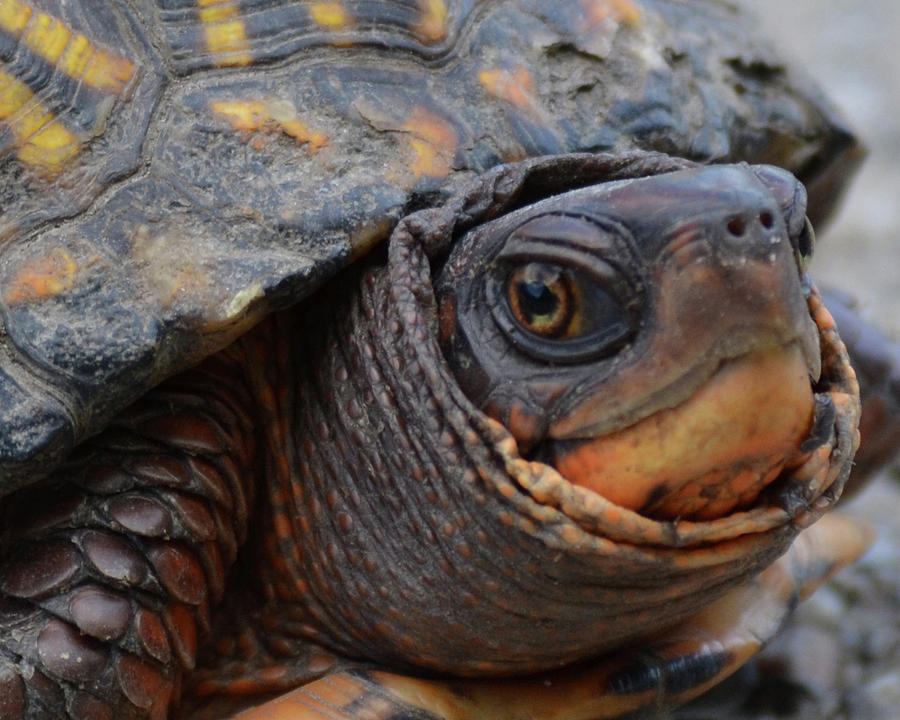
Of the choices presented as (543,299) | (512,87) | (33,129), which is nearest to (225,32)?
(33,129)

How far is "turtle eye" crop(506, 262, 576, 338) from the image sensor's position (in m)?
1.51

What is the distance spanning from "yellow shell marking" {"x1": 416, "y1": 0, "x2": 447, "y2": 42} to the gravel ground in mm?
1233

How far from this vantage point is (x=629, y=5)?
82.2 inches

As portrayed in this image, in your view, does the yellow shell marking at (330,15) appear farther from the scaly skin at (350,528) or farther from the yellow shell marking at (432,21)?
the scaly skin at (350,528)

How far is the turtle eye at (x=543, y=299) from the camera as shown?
1.51 metres

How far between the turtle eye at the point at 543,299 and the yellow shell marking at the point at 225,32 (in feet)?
1.87

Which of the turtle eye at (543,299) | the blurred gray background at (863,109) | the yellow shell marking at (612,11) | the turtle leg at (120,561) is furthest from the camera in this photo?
the blurred gray background at (863,109)

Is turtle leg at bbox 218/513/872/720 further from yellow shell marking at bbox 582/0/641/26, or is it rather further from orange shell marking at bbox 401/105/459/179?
yellow shell marking at bbox 582/0/641/26

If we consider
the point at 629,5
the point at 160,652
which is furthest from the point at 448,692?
the point at 629,5

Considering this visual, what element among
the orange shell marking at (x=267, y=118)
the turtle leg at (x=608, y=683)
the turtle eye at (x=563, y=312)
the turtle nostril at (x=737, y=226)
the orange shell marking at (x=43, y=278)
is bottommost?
the turtle leg at (x=608, y=683)

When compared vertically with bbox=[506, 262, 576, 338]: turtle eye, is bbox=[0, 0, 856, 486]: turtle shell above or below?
above

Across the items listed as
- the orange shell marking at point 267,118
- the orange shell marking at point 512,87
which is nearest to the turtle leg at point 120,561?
the orange shell marking at point 267,118

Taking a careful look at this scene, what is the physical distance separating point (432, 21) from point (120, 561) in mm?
974

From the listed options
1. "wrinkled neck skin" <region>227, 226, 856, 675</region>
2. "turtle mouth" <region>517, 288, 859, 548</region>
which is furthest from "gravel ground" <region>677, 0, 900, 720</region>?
"turtle mouth" <region>517, 288, 859, 548</region>
